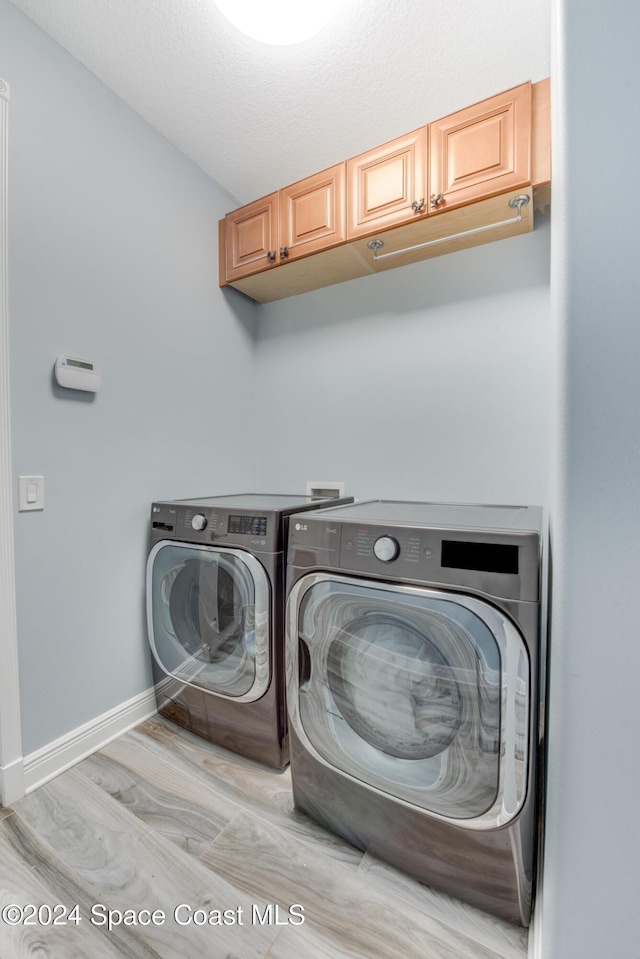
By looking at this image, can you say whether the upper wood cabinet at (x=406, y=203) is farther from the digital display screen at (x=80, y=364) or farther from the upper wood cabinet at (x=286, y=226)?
the digital display screen at (x=80, y=364)

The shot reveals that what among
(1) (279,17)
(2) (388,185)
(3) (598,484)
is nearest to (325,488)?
(2) (388,185)

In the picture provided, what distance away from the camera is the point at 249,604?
1.41 meters

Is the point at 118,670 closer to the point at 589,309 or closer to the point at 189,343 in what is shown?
the point at 189,343

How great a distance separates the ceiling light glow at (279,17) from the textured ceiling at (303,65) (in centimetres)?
14

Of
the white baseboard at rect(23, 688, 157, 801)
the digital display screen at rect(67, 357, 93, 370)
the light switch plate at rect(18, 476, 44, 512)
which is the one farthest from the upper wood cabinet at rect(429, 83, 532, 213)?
the white baseboard at rect(23, 688, 157, 801)

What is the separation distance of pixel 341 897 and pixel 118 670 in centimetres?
114

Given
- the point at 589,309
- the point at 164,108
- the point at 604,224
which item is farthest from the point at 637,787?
the point at 164,108

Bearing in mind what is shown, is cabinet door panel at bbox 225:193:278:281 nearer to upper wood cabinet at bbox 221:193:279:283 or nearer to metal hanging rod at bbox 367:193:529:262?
upper wood cabinet at bbox 221:193:279:283

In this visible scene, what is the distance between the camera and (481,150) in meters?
1.45

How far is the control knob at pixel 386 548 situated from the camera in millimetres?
1008

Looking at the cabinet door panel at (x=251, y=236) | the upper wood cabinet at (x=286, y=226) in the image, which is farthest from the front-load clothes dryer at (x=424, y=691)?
the cabinet door panel at (x=251, y=236)

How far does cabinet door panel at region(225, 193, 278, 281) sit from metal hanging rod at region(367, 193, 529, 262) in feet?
1.63

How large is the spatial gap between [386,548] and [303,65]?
71.7 inches

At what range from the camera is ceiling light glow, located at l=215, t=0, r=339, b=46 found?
47.1 inches
